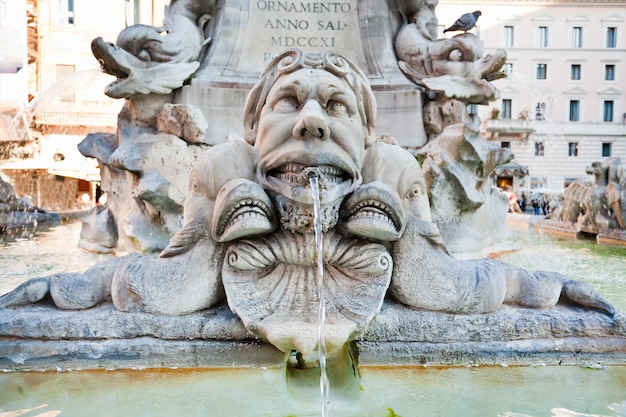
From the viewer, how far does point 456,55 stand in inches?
201

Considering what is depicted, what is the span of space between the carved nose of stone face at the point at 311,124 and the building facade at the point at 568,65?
123 ft

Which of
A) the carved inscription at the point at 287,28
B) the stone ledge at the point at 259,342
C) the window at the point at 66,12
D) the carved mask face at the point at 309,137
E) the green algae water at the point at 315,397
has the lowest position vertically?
the green algae water at the point at 315,397

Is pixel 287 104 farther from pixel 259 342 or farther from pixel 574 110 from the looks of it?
pixel 574 110

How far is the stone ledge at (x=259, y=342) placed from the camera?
2.09 metres

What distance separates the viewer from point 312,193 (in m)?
2.01

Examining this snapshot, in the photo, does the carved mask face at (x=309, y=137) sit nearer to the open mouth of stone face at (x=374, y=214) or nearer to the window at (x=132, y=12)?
the open mouth of stone face at (x=374, y=214)

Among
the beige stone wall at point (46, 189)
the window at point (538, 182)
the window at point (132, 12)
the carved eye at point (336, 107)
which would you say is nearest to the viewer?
the carved eye at point (336, 107)

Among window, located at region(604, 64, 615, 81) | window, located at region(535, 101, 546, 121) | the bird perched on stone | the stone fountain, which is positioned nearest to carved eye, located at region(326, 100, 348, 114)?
the bird perched on stone

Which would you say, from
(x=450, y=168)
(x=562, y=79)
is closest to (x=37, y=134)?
(x=450, y=168)

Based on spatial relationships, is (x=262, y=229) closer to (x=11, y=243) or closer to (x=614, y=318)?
(x=614, y=318)

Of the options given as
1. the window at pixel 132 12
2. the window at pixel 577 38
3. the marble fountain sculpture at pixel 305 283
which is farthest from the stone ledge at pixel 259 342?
the window at pixel 577 38

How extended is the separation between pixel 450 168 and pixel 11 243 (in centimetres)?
556

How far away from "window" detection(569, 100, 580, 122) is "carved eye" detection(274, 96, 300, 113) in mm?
42180

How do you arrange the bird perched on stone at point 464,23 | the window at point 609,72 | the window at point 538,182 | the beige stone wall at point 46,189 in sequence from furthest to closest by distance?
the window at point 609,72, the window at point 538,182, the beige stone wall at point 46,189, the bird perched on stone at point 464,23
